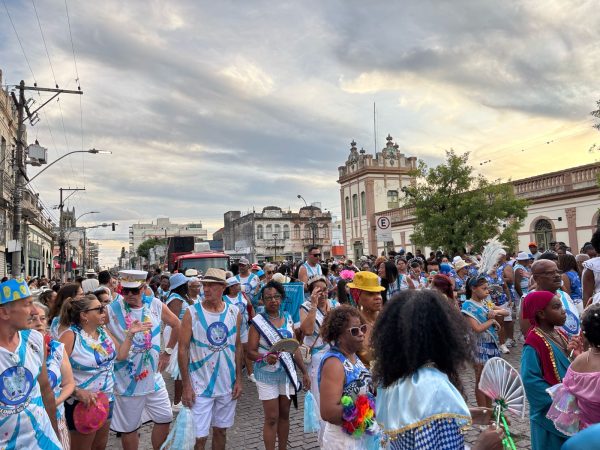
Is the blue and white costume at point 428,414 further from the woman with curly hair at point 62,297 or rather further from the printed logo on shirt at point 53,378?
Result: the woman with curly hair at point 62,297

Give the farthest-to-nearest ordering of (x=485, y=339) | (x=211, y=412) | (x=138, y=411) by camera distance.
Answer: (x=485, y=339), (x=138, y=411), (x=211, y=412)

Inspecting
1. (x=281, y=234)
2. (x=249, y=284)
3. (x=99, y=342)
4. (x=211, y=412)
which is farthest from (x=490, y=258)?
(x=281, y=234)

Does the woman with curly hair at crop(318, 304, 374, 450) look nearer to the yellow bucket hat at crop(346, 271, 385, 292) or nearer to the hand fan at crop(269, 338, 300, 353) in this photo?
the yellow bucket hat at crop(346, 271, 385, 292)

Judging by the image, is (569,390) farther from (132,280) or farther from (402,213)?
(402,213)

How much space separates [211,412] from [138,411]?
74cm

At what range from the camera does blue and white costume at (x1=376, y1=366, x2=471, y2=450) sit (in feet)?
6.84

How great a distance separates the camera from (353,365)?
3.11m

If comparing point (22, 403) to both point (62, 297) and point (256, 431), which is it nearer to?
point (62, 297)

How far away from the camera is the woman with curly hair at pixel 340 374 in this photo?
9.46 ft

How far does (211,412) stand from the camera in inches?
184

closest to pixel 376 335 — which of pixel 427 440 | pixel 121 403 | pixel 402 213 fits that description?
pixel 427 440

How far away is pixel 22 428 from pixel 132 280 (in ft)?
7.59

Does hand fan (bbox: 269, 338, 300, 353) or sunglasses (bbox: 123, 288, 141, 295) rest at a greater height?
sunglasses (bbox: 123, 288, 141, 295)

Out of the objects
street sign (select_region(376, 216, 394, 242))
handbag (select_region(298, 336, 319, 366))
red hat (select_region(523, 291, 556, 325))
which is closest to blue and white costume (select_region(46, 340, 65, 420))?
handbag (select_region(298, 336, 319, 366))
